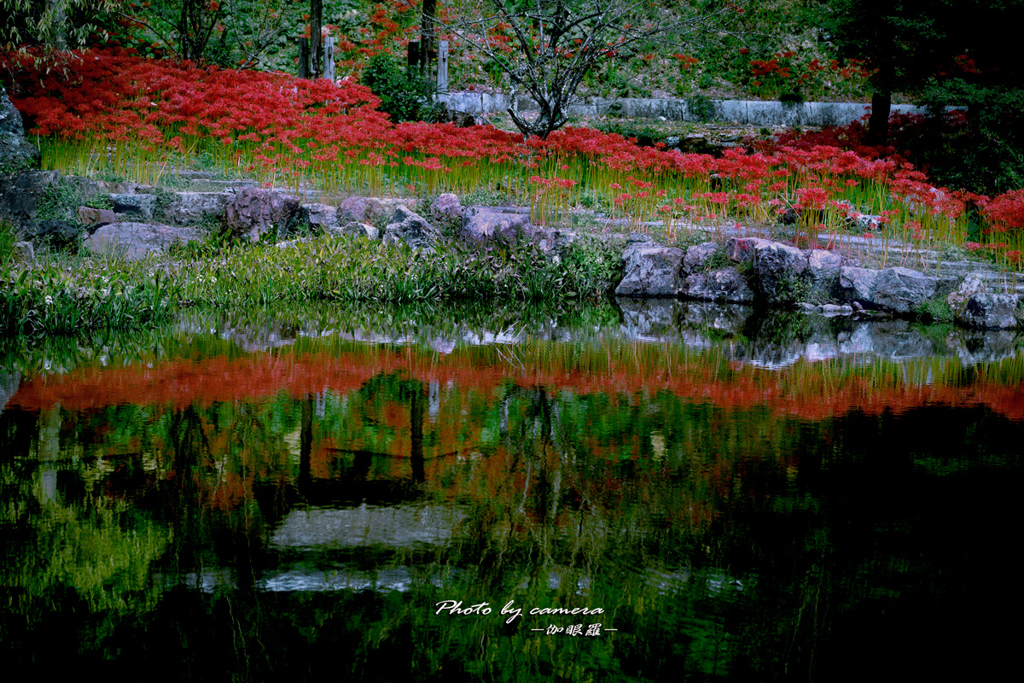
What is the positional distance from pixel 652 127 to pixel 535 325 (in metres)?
10.1

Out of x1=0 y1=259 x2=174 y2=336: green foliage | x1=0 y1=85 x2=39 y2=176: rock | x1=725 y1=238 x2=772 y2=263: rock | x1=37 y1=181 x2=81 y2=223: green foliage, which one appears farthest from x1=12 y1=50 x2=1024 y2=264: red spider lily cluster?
x1=0 y1=259 x2=174 y2=336: green foliage

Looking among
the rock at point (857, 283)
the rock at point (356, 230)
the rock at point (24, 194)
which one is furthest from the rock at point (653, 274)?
the rock at point (24, 194)

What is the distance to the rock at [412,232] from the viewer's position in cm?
1141

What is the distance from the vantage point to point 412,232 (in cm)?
1146

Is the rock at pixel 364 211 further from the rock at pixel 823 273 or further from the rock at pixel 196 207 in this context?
the rock at pixel 823 273

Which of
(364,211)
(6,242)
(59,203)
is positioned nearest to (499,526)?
(6,242)

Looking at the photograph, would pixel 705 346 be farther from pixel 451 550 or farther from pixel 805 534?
pixel 451 550

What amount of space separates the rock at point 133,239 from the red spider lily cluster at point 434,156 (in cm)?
158

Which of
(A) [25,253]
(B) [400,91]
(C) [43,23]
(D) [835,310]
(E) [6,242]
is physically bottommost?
(D) [835,310]

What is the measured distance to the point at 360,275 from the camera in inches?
416

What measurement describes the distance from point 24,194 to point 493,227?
19.7 feet

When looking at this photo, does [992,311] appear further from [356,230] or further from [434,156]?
[356,230]

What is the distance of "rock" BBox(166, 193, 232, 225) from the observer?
11391mm

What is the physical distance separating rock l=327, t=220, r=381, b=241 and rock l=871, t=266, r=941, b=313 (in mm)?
6329
